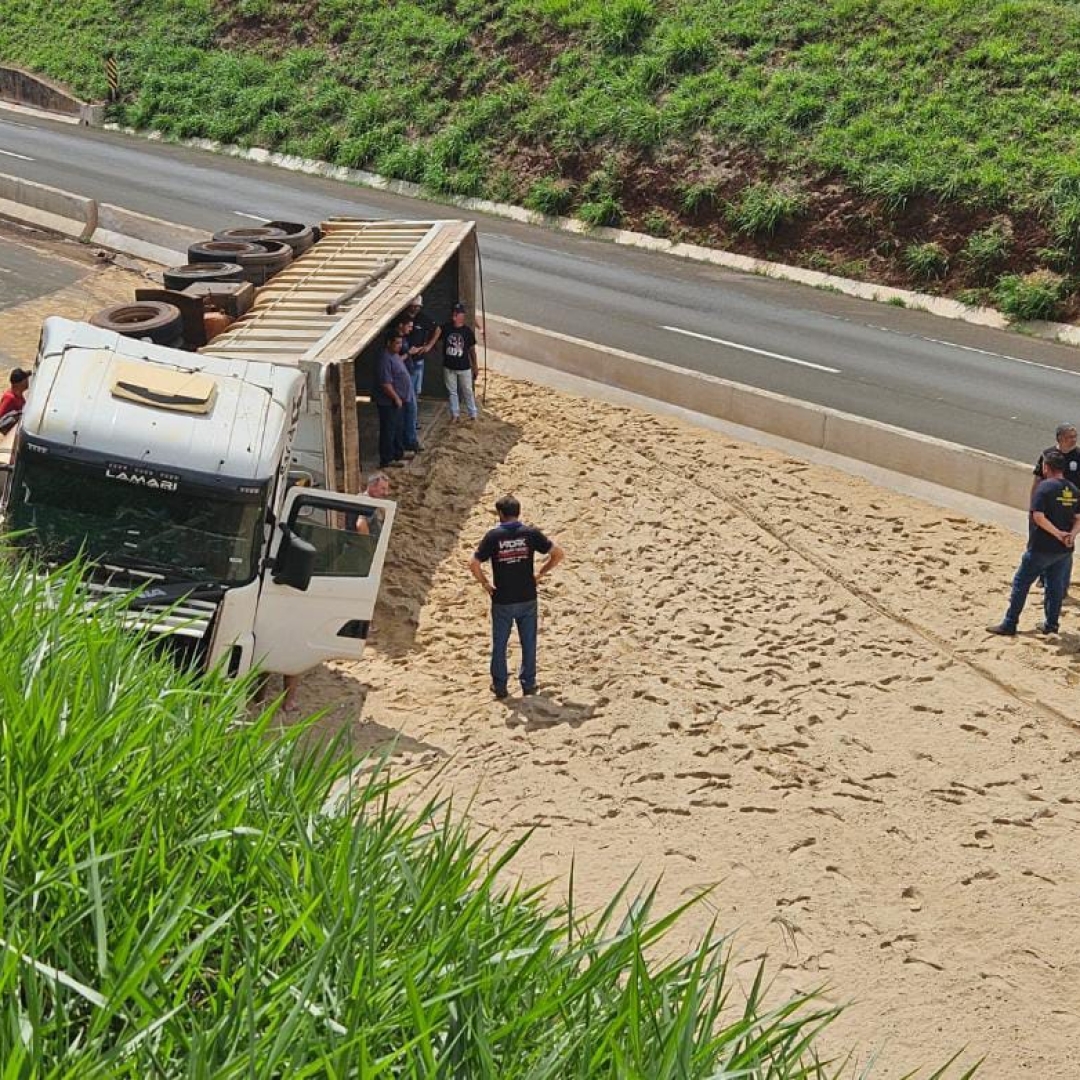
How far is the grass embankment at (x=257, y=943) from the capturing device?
405cm

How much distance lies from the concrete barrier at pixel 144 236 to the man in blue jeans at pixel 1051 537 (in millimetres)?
16481

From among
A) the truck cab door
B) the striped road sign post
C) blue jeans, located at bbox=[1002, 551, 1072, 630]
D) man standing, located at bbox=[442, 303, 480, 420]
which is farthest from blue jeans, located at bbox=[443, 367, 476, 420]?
the striped road sign post

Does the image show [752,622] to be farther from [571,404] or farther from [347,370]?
[571,404]

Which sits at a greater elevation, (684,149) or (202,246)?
(684,149)

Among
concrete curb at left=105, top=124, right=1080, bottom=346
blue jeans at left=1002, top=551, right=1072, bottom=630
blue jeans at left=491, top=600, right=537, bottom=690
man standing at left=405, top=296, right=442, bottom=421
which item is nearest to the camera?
blue jeans at left=491, top=600, right=537, bottom=690

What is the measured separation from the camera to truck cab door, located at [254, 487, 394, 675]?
35.9ft

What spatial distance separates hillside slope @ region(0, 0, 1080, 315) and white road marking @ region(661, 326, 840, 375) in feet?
18.7

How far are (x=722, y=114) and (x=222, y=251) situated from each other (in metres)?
16.8

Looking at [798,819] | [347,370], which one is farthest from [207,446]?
[798,819]

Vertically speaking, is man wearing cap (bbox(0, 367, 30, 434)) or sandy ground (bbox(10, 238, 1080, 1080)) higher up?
man wearing cap (bbox(0, 367, 30, 434))

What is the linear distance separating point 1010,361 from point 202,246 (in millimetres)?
12385

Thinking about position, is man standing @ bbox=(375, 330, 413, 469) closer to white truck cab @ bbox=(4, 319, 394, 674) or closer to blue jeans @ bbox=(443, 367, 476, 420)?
blue jeans @ bbox=(443, 367, 476, 420)

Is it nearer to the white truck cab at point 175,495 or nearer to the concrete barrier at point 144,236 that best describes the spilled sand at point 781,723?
the white truck cab at point 175,495

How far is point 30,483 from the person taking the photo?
10117 mm
